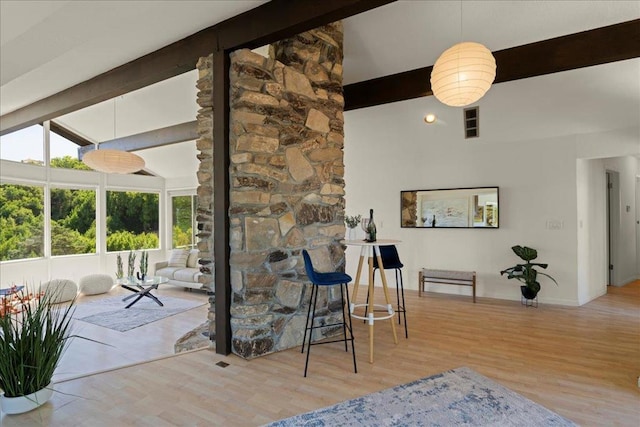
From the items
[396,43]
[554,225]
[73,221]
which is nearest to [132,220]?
[73,221]

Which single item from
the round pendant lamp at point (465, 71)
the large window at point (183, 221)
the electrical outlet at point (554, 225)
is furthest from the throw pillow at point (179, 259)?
the electrical outlet at point (554, 225)

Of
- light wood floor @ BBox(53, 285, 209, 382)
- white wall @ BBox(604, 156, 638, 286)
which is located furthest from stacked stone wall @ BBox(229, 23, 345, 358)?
white wall @ BBox(604, 156, 638, 286)

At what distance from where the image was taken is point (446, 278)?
5.59 metres

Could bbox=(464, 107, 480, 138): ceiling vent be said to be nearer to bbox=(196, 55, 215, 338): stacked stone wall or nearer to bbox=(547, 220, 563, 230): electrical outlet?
bbox=(547, 220, 563, 230): electrical outlet

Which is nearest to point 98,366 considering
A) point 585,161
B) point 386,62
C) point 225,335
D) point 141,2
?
point 225,335

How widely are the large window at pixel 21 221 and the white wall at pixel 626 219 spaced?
1033cm

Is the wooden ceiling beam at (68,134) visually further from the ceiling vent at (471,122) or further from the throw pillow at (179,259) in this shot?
the ceiling vent at (471,122)

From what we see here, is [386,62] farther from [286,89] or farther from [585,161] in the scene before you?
[585,161]

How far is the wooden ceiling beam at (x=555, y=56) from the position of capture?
3328mm

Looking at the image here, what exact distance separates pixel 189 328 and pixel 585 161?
598 centimetres

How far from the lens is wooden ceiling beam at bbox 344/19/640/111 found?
3.33m

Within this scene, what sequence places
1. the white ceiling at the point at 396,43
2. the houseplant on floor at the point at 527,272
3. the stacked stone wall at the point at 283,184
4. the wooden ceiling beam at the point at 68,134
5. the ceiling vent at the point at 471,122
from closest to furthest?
the white ceiling at the point at 396,43 < the stacked stone wall at the point at 283,184 < the houseplant on floor at the point at 527,272 < the ceiling vent at the point at 471,122 < the wooden ceiling beam at the point at 68,134

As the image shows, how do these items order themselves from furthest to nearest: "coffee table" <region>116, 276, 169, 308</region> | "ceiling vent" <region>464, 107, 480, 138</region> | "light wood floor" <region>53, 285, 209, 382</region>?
1. "coffee table" <region>116, 276, 169, 308</region>
2. "ceiling vent" <region>464, 107, 480, 138</region>
3. "light wood floor" <region>53, 285, 209, 382</region>

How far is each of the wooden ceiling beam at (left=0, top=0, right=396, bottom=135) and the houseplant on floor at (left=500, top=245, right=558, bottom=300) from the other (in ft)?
13.3
